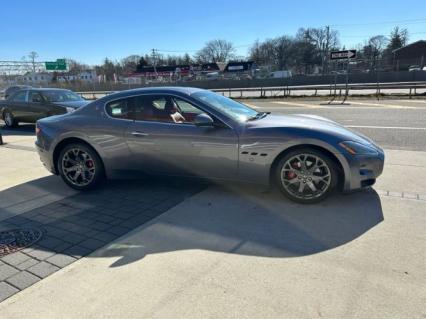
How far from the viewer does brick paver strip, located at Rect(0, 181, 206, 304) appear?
10.2 ft

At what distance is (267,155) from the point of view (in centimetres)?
421

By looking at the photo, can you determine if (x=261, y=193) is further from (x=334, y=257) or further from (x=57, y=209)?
(x=57, y=209)

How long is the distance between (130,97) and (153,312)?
319 cm

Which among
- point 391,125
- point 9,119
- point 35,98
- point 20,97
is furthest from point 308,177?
point 9,119

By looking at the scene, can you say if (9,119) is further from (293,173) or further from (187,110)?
(293,173)

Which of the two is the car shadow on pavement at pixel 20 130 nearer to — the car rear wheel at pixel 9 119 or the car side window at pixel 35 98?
the car rear wheel at pixel 9 119

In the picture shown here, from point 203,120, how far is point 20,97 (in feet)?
35.3

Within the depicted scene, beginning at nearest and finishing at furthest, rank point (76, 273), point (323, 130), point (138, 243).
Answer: point (76, 273)
point (138, 243)
point (323, 130)

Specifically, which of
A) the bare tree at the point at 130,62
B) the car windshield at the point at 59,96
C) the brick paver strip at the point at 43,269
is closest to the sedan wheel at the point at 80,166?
the brick paver strip at the point at 43,269

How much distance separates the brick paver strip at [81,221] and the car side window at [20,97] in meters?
9.06

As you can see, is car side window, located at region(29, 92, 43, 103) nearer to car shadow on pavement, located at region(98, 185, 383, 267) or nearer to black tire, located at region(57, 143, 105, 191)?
black tire, located at region(57, 143, 105, 191)

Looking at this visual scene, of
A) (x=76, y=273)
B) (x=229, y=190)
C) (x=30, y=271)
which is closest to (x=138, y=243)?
(x=76, y=273)

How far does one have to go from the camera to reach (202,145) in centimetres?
443

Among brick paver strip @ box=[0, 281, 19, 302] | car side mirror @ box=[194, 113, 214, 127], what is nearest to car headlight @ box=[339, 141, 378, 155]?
car side mirror @ box=[194, 113, 214, 127]
